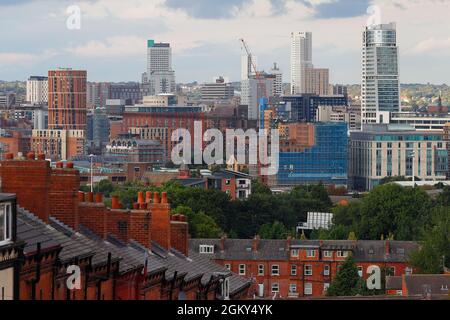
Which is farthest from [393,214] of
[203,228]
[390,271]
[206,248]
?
[206,248]

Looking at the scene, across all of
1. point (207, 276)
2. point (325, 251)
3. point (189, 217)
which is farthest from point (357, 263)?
point (207, 276)

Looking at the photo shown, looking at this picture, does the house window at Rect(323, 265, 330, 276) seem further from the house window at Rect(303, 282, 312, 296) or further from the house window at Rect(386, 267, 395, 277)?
the house window at Rect(386, 267, 395, 277)

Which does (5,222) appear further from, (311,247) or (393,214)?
(393,214)

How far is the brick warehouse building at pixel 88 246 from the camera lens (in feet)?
47.5

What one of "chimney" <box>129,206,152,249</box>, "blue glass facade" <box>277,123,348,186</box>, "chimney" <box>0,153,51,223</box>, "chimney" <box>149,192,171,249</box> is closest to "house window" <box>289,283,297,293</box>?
"chimney" <box>149,192,171,249</box>

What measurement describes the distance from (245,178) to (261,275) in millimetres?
61238

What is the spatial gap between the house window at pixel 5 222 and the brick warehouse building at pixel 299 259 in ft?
158

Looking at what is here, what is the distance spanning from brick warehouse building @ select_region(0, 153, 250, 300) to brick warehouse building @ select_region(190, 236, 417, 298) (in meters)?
37.0

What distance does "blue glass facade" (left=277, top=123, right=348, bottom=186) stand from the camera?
17662 cm

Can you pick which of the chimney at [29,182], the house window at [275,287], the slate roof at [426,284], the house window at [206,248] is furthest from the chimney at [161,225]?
the house window at [275,287]

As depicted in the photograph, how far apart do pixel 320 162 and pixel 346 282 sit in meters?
130

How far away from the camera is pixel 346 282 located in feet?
173

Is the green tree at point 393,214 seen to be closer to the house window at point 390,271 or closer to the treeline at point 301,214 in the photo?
the treeline at point 301,214
